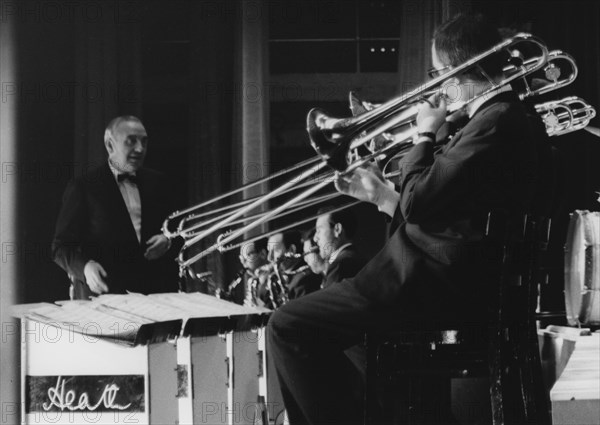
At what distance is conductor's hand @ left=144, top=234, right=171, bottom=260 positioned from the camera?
3.96 metres

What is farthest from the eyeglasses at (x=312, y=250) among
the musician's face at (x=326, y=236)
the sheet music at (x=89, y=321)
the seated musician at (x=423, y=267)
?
the seated musician at (x=423, y=267)

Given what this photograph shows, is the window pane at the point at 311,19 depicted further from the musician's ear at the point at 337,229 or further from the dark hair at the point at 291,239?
the dark hair at the point at 291,239

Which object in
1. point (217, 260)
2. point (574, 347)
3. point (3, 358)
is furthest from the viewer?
point (217, 260)

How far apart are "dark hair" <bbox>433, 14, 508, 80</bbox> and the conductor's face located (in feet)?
8.31

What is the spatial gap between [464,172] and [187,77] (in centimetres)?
317

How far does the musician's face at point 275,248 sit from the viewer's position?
5007mm

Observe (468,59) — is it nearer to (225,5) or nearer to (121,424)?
(121,424)

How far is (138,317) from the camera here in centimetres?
211

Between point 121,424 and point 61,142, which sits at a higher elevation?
point 61,142

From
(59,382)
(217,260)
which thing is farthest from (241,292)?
(59,382)

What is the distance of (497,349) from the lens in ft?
5.78

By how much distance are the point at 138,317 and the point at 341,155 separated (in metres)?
0.75

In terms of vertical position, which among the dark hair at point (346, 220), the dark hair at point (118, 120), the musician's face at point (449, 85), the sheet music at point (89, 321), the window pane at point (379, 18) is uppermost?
the window pane at point (379, 18)

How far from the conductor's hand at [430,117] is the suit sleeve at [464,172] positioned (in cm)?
9
